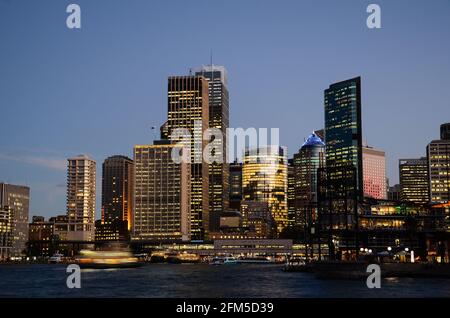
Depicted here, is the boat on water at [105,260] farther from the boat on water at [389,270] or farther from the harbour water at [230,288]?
the boat on water at [389,270]

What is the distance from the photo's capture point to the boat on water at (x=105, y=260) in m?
176

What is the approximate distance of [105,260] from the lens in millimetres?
179000

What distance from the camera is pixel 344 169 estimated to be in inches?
4852

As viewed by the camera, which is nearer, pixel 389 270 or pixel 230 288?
pixel 230 288

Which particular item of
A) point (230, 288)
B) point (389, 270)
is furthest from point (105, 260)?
point (230, 288)

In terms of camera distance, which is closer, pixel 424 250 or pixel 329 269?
pixel 329 269

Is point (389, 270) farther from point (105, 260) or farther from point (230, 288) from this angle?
point (105, 260)

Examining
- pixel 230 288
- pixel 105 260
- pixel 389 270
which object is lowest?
pixel 105 260

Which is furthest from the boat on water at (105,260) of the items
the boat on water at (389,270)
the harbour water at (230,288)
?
the boat on water at (389,270)

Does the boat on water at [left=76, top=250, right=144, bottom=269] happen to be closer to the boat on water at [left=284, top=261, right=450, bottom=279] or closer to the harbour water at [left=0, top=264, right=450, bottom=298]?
the harbour water at [left=0, top=264, right=450, bottom=298]
